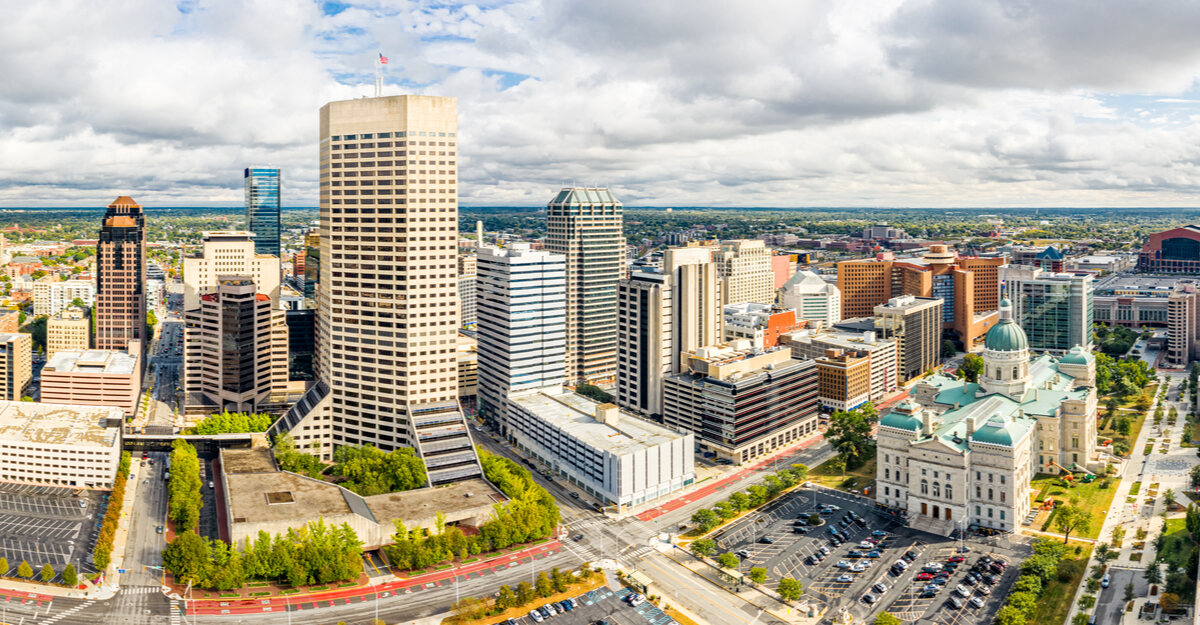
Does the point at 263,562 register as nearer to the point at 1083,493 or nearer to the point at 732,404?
the point at 732,404

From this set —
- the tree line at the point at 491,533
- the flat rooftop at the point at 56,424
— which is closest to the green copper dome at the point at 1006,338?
the tree line at the point at 491,533

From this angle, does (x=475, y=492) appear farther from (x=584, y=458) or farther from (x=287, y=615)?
(x=287, y=615)

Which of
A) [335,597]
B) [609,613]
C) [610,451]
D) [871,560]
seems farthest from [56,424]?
[871,560]

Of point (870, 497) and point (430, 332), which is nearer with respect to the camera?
point (870, 497)

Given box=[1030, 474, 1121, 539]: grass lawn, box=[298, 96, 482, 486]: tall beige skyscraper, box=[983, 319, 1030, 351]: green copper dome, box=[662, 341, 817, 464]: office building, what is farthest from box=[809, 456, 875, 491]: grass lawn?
box=[298, 96, 482, 486]: tall beige skyscraper

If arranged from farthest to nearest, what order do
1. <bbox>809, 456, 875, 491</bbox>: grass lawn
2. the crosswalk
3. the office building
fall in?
the office building, <bbox>809, 456, 875, 491</bbox>: grass lawn, the crosswalk

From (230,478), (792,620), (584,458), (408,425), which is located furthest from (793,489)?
(230,478)

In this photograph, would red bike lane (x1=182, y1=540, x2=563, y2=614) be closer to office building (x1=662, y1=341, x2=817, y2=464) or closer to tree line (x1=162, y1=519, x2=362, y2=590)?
tree line (x1=162, y1=519, x2=362, y2=590)
